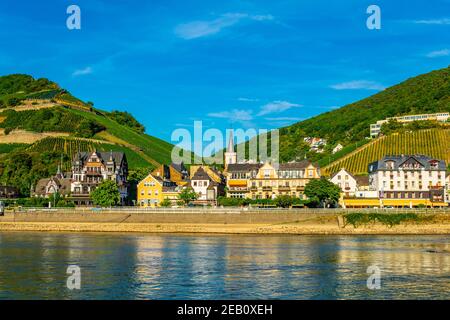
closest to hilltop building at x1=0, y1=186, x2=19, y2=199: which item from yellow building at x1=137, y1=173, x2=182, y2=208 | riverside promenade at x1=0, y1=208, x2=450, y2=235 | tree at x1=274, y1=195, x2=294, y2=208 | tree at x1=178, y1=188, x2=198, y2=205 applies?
yellow building at x1=137, y1=173, x2=182, y2=208

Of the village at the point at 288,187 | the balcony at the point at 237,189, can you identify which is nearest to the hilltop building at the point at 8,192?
the village at the point at 288,187

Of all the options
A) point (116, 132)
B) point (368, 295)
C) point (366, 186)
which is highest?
point (116, 132)

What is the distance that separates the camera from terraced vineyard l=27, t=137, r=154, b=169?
144250 mm

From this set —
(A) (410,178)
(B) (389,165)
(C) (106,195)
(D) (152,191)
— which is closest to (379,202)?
(A) (410,178)

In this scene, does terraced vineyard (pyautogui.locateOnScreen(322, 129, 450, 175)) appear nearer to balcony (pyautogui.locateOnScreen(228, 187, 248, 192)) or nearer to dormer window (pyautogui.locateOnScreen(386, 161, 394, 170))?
dormer window (pyautogui.locateOnScreen(386, 161, 394, 170))

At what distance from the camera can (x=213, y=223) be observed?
8075cm

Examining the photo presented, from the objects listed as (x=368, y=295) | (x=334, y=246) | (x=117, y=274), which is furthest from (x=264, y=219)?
(x=368, y=295)

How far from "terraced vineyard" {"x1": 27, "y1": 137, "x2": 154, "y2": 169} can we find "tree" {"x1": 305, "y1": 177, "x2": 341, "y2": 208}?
59005 millimetres

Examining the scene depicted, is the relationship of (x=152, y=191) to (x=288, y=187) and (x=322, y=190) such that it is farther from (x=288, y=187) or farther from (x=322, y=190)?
(x=322, y=190)
